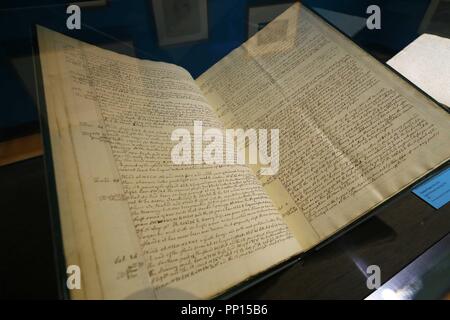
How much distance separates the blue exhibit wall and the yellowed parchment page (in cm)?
23

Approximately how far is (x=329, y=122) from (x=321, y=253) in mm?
247

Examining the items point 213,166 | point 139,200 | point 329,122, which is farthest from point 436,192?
point 139,200

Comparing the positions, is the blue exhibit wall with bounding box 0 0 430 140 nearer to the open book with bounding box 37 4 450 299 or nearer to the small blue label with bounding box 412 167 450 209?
the open book with bounding box 37 4 450 299

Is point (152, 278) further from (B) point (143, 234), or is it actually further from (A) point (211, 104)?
(A) point (211, 104)

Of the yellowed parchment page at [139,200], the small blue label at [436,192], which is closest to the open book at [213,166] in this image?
the yellowed parchment page at [139,200]

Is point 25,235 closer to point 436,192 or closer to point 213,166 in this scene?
point 213,166

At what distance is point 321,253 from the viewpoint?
18.8 inches

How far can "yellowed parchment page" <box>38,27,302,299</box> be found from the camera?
343mm

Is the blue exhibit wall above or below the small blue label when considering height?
above

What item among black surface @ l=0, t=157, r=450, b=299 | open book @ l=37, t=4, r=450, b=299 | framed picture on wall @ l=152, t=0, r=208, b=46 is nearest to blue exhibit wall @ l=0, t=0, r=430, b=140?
framed picture on wall @ l=152, t=0, r=208, b=46

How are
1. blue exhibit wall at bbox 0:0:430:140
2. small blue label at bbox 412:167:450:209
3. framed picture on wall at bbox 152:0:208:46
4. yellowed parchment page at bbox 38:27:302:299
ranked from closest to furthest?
1. yellowed parchment page at bbox 38:27:302:299
2. small blue label at bbox 412:167:450:209
3. blue exhibit wall at bbox 0:0:430:140
4. framed picture on wall at bbox 152:0:208:46

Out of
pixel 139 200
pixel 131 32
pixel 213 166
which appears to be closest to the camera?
pixel 139 200

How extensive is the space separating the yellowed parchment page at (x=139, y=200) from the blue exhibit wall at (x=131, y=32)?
0.23 meters

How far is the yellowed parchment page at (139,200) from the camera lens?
13.5 inches
